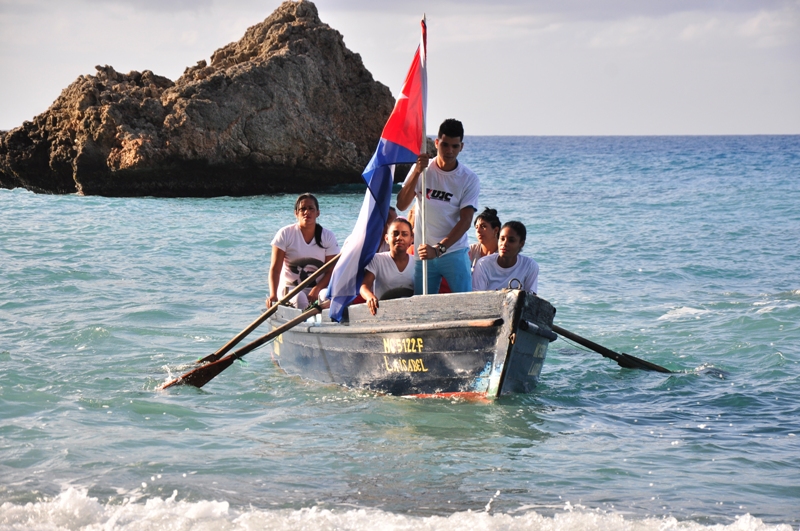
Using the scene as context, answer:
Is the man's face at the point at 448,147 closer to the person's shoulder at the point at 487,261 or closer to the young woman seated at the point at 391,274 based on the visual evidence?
the young woman seated at the point at 391,274

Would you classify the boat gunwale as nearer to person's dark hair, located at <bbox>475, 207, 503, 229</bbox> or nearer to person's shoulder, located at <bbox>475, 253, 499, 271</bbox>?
person's shoulder, located at <bbox>475, 253, 499, 271</bbox>

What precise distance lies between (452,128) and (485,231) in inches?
63.2

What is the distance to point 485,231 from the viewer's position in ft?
27.5

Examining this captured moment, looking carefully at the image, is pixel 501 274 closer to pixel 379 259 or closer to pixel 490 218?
pixel 490 218

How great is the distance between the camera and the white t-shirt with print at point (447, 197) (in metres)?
7.23

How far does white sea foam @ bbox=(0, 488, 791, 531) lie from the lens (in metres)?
5.09

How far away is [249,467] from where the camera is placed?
6039 mm

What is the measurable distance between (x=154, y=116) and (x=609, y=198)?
15.7 metres

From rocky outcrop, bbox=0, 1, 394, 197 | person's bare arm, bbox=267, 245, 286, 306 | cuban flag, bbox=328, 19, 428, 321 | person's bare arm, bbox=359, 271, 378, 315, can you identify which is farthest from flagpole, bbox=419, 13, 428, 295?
rocky outcrop, bbox=0, 1, 394, 197

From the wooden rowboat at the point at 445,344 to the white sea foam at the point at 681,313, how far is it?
4.93 meters

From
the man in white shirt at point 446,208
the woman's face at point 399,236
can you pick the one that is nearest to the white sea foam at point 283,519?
the man in white shirt at point 446,208

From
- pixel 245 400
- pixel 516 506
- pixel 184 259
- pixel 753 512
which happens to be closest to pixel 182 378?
pixel 245 400

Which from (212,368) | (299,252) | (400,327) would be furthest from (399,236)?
(212,368)

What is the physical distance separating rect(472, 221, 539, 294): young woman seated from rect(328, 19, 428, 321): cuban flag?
3.37 feet
